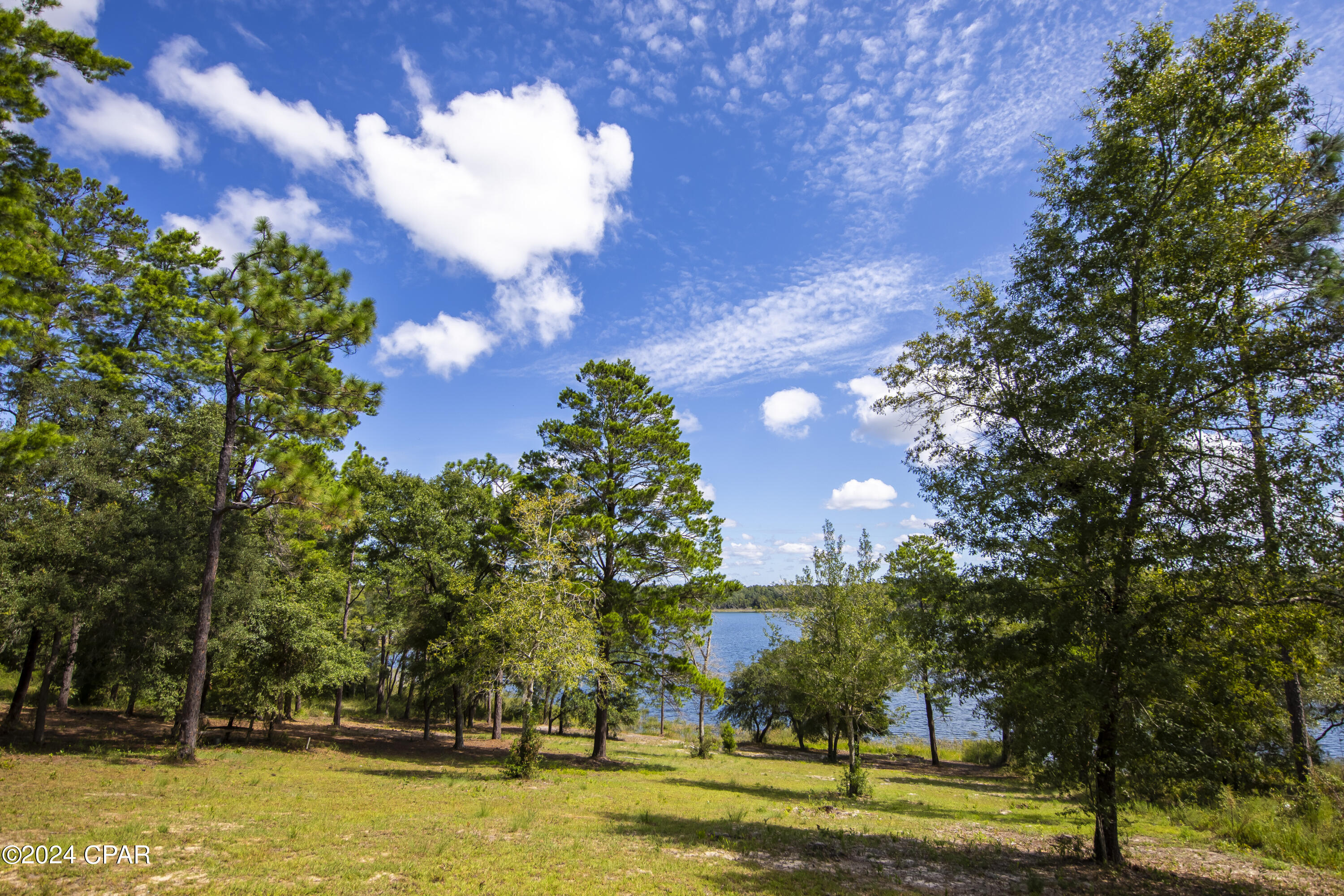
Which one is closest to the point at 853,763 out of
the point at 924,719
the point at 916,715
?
the point at 924,719

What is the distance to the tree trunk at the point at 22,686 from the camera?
604 inches

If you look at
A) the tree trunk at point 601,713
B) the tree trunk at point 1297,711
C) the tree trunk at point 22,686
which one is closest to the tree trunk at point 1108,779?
the tree trunk at point 1297,711

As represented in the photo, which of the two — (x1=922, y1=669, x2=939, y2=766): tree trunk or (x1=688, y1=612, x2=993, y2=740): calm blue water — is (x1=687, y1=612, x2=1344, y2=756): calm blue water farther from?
(x1=922, y1=669, x2=939, y2=766): tree trunk

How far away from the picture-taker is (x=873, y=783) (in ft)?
66.8

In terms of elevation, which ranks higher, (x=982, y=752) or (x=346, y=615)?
(x=346, y=615)

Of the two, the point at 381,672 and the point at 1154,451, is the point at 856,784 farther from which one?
the point at 381,672

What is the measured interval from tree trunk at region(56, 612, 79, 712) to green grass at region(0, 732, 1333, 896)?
3727 millimetres

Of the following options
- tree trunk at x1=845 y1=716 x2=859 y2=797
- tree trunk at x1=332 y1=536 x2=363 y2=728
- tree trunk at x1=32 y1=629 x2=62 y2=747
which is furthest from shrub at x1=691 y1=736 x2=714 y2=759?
tree trunk at x1=32 y1=629 x2=62 y2=747

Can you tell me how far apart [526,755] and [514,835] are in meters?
7.33

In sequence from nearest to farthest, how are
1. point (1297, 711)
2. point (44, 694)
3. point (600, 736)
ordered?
1. point (1297, 711)
2. point (44, 694)
3. point (600, 736)

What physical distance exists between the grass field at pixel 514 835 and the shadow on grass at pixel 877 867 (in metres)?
0.05

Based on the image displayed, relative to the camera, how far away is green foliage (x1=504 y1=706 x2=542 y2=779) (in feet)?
51.7

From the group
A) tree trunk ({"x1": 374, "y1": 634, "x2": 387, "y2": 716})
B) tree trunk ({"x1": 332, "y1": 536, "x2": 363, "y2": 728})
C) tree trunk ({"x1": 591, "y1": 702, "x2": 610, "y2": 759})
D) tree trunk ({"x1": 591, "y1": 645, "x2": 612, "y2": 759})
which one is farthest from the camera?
tree trunk ({"x1": 374, "y1": 634, "x2": 387, "y2": 716})

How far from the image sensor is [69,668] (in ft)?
68.1
